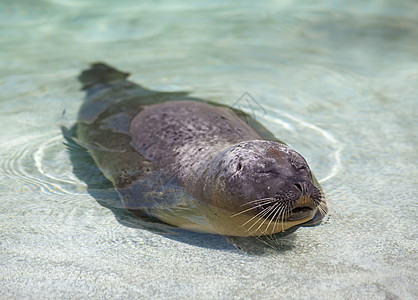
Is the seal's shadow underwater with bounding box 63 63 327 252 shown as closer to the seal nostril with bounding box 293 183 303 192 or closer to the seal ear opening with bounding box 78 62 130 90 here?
the seal nostril with bounding box 293 183 303 192

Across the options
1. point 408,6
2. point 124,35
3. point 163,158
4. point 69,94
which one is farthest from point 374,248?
point 408,6

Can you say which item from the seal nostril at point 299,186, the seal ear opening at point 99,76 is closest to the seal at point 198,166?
the seal nostril at point 299,186

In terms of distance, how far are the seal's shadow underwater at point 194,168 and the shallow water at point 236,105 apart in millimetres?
162

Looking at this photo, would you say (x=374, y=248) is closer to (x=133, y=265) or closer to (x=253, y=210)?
(x=253, y=210)

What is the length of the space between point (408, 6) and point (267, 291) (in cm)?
829

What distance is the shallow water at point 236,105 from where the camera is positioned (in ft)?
10.3

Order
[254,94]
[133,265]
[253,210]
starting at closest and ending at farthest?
[133,265], [253,210], [254,94]

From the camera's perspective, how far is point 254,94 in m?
6.41

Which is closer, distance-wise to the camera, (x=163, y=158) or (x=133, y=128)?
(x=163, y=158)

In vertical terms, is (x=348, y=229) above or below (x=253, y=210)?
below

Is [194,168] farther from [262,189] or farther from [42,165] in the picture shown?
[42,165]

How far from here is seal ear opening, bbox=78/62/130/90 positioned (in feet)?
21.5

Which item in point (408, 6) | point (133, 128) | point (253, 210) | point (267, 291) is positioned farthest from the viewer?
point (408, 6)

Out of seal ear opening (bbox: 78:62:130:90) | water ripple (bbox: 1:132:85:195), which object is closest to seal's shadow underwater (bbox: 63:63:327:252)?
water ripple (bbox: 1:132:85:195)
